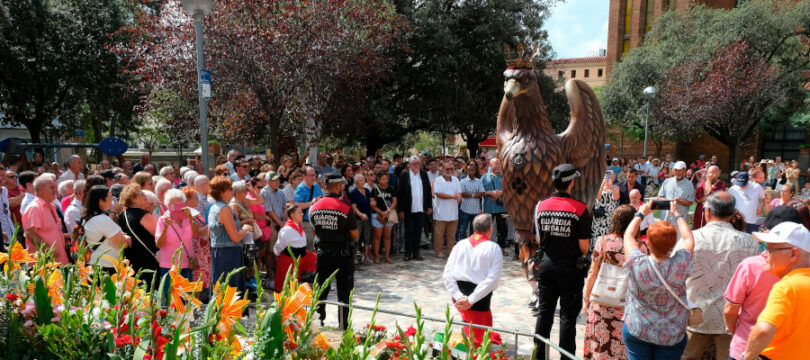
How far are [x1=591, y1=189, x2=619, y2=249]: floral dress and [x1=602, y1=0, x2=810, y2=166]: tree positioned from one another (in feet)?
73.4

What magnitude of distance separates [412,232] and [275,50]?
4091 mm

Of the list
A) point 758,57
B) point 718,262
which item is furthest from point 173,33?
point 758,57

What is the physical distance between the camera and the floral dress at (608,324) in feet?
13.4

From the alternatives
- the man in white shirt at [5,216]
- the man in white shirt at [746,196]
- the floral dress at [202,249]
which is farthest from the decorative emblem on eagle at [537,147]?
the man in white shirt at [5,216]

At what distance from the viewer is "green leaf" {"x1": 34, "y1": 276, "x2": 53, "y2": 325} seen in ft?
7.12

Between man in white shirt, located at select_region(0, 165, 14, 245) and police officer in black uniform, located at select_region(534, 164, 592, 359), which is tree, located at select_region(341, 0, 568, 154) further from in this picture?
police officer in black uniform, located at select_region(534, 164, 592, 359)

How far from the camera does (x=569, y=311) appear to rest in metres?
4.40

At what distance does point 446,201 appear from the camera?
944 centimetres

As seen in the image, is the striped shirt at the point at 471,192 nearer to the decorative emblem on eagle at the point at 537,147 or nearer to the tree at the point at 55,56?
the decorative emblem on eagle at the point at 537,147

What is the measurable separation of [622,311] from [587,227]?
0.70 metres

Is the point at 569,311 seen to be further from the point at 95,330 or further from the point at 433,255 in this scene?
the point at 433,255

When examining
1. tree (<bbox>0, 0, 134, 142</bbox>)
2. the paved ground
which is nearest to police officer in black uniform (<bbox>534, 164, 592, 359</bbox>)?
the paved ground

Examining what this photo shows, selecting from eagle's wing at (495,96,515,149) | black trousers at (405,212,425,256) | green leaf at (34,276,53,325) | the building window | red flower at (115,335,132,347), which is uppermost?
the building window

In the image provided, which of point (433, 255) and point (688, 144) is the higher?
point (688, 144)
